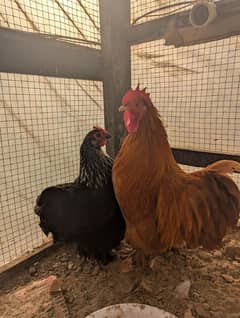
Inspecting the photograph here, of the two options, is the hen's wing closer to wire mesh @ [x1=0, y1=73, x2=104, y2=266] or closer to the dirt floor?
the dirt floor

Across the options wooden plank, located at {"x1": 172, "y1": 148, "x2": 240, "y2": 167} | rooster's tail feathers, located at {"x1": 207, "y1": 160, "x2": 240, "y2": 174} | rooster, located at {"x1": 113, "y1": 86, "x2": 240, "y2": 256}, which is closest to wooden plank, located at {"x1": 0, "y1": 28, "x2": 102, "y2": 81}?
rooster, located at {"x1": 113, "y1": 86, "x2": 240, "y2": 256}

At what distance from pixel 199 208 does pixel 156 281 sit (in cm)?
51

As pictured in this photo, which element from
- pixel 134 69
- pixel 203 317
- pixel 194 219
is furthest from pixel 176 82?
pixel 203 317

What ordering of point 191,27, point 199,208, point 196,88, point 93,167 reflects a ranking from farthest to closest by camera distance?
point 196,88, point 93,167, point 191,27, point 199,208

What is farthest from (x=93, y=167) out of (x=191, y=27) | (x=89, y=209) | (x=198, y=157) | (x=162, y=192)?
(x=191, y=27)

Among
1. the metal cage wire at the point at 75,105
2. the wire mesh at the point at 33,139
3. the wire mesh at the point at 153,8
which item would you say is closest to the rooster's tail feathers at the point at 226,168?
the metal cage wire at the point at 75,105

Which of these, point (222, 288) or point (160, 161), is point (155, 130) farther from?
point (222, 288)

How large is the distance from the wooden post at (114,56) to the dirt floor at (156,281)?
0.95 meters

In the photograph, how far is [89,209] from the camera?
115cm

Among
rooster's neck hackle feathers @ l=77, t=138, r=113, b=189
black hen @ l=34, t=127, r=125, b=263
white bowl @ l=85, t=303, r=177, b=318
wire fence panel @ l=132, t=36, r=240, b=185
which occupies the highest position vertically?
wire fence panel @ l=132, t=36, r=240, b=185

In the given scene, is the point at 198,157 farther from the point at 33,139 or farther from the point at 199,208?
the point at 33,139

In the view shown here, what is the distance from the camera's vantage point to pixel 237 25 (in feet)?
3.56

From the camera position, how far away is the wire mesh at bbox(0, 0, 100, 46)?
3.89 ft

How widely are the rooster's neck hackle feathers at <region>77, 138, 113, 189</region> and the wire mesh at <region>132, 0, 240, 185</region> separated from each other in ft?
2.43
